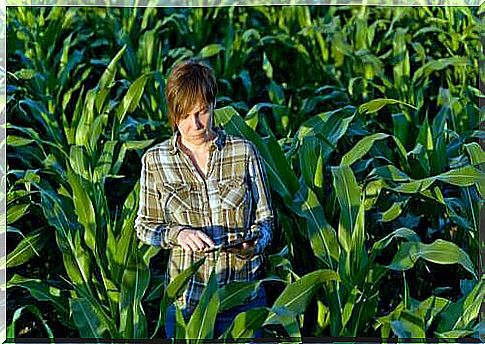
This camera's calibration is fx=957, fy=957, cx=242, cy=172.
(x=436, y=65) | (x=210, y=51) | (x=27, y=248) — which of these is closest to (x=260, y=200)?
(x=27, y=248)

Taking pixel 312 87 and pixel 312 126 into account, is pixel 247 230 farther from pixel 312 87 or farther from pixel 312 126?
pixel 312 87

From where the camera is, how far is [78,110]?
2.60m

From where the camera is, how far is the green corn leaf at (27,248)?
1.99m

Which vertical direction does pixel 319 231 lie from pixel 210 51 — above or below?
below

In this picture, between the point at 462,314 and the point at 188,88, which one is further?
the point at 462,314

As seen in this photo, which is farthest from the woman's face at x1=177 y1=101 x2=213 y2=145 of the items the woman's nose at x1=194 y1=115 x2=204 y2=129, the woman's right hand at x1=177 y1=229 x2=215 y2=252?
the woman's right hand at x1=177 y1=229 x2=215 y2=252

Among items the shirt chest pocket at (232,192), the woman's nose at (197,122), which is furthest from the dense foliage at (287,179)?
the woman's nose at (197,122)

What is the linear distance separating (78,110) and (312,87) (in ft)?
3.24

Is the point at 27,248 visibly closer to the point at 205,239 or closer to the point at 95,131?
the point at 95,131

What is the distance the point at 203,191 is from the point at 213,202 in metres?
0.03

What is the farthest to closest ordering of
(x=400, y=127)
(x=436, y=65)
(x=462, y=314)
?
(x=436, y=65) < (x=400, y=127) < (x=462, y=314)

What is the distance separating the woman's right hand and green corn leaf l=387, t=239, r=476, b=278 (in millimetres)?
389

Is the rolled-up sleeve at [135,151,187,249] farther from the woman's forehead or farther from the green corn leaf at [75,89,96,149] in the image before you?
the green corn leaf at [75,89,96,149]

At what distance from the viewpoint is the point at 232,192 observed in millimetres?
1600
